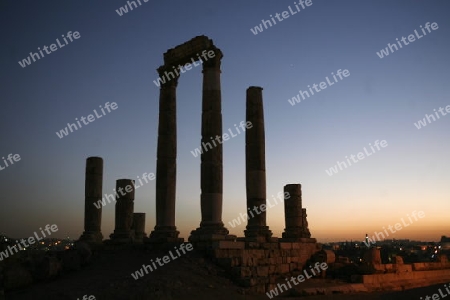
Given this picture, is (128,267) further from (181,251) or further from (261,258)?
(261,258)

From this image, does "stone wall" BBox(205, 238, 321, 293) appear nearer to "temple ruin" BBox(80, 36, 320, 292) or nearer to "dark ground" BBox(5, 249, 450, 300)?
"temple ruin" BBox(80, 36, 320, 292)

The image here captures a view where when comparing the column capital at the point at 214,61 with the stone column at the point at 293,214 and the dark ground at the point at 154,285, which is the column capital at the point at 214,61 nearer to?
the stone column at the point at 293,214

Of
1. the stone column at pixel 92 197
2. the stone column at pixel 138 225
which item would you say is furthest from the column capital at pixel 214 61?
the stone column at pixel 138 225

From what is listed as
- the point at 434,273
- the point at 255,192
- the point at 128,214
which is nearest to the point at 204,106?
the point at 255,192

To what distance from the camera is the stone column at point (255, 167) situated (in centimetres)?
2292

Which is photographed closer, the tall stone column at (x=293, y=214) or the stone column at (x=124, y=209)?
the stone column at (x=124, y=209)

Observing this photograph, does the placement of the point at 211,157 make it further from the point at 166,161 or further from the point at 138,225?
the point at 138,225

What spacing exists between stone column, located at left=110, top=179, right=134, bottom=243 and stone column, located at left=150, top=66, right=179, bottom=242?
→ 355 cm

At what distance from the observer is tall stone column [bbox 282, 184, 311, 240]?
2675 cm

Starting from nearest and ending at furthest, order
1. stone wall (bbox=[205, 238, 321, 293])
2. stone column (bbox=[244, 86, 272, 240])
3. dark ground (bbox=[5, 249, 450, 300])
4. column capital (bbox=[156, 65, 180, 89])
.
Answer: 1. dark ground (bbox=[5, 249, 450, 300])
2. stone wall (bbox=[205, 238, 321, 293])
3. stone column (bbox=[244, 86, 272, 240])
4. column capital (bbox=[156, 65, 180, 89])

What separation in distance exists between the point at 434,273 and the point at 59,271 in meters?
21.2

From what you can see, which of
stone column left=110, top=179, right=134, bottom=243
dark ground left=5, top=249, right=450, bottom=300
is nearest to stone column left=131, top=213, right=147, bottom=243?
stone column left=110, top=179, right=134, bottom=243

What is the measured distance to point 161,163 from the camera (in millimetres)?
23672

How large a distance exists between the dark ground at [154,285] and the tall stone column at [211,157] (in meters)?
2.09
